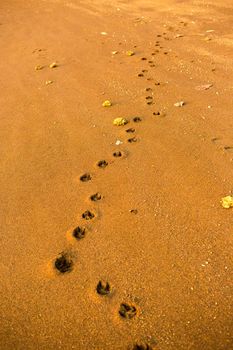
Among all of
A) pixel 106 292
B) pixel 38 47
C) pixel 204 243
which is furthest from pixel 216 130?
pixel 38 47

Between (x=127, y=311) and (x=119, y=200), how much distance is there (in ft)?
3.27

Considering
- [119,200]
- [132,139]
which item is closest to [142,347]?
[119,200]

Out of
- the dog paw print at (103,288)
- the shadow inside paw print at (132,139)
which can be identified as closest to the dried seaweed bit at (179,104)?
the shadow inside paw print at (132,139)

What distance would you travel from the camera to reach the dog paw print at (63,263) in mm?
2354

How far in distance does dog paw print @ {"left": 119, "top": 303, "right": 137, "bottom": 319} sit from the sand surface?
22 millimetres

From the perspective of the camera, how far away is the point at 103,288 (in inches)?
87.0

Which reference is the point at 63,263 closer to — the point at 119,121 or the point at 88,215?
the point at 88,215

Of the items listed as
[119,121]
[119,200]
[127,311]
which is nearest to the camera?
[127,311]

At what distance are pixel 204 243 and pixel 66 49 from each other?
16.1 feet

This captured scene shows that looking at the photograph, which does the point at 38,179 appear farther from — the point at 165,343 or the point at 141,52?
the point at 141,52

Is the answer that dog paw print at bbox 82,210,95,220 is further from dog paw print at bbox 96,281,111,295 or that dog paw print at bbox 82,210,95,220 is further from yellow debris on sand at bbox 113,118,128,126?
yellow debris on sand at bbox 113,118,128,126

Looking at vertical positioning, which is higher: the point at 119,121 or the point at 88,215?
the point at 119,121

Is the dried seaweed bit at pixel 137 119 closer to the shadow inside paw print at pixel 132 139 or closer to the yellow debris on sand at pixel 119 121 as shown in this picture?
the yellow debris on sand at pixel 119 121

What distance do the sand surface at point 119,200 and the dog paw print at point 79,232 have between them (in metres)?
0.03
